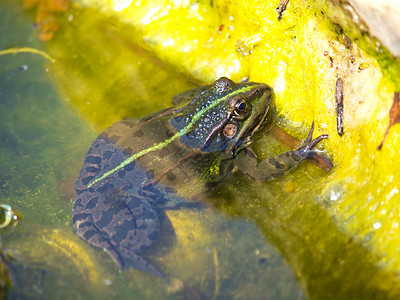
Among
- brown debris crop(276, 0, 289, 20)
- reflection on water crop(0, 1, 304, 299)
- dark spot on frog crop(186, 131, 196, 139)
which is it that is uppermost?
Result: brown debris crop(276, 0, 289, 20)

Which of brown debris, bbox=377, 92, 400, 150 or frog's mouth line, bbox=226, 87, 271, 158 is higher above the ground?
brown debris, bbox=377, 92, 400, 150

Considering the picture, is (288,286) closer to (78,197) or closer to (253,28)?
(78,197)

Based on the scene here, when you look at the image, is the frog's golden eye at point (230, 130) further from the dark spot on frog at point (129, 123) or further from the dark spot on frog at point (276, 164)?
the dark spot on frog at point (129, 123)

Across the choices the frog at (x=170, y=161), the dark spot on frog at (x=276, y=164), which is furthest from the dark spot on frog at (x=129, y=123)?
the dark spot on frog at (x=276, y=164)

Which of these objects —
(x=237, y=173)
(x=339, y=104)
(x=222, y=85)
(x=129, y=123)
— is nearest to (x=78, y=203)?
(x=129, y=123)

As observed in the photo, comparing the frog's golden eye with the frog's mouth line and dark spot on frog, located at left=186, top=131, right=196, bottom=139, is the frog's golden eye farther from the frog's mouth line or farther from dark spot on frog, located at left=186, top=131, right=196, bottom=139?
dark spot on frog, located at left=186, top=131, right=196, bottom=139

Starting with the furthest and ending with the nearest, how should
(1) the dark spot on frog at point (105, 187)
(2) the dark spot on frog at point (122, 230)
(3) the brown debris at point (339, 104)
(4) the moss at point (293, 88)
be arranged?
1. (1) the dark spot on frog at point (105, 187)
2. (2) the dark spot on frog at point (122, 230)
3. (3) the brown debris at point (339, 104)
4. (4) the moss at point (293, 88)

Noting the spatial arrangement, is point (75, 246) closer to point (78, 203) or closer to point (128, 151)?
point (78, 203)

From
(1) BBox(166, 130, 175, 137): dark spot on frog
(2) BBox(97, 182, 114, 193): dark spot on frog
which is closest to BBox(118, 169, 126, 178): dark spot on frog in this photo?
(2) BBox(97, 182, 114, 193): dark spot on frog
